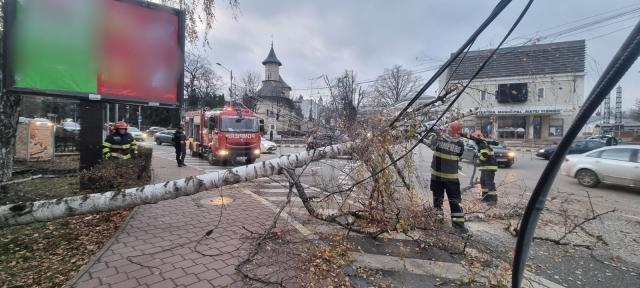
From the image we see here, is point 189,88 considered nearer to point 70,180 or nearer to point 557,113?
point 70,180

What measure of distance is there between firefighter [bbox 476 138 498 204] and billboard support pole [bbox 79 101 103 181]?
8.72 meters

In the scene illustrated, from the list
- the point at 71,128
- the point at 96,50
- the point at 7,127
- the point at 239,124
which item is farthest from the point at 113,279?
the point at 71,128

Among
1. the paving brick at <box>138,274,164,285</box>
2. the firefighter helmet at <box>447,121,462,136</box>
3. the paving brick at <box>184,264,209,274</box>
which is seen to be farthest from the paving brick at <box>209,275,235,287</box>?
the firefighter helmet at <box>447,121,462,136</box>

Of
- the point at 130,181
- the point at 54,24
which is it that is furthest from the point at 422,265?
the point at 54,24

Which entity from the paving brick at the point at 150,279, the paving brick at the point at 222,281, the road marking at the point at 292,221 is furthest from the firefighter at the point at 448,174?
the paving brick at the point at 150,279

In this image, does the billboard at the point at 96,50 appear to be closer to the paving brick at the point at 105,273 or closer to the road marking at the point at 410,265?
the paving brick at the point at 105,273

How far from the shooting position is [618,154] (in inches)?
350

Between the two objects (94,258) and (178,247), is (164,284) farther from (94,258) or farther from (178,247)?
(94,258)

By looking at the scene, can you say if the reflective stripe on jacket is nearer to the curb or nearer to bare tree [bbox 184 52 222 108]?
the curb

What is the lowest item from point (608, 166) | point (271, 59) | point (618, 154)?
point (608, 166)

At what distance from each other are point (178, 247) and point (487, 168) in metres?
6.39

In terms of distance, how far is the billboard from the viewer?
5.09 metres

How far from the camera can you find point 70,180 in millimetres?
7809

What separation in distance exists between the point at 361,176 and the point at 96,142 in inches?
245
